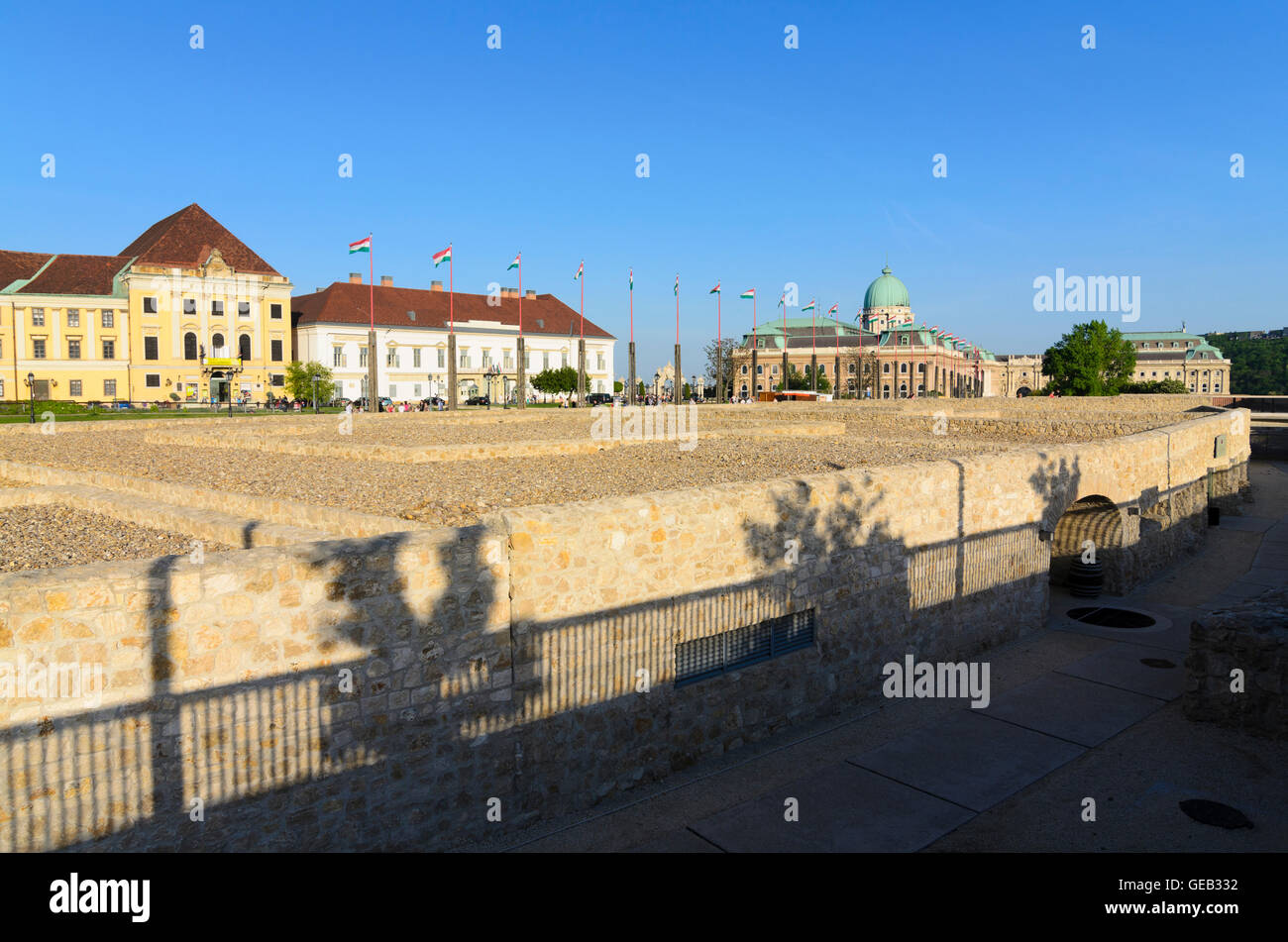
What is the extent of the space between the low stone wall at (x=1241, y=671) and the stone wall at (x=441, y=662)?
10.5 ft

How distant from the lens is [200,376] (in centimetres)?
6253

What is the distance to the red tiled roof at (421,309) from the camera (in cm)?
7238

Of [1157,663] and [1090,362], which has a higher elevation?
[1090,362]

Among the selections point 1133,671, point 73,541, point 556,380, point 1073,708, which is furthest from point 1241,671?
point 556,380

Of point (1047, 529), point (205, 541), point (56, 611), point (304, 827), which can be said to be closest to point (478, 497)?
point (205, 541)

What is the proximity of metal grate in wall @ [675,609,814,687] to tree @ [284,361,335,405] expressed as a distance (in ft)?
181

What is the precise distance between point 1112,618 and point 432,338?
228 ft

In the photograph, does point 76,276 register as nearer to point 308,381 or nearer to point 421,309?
point 308,381

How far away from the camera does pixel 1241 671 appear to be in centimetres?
926

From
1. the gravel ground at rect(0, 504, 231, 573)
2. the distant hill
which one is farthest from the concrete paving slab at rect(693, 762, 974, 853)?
the distant hill

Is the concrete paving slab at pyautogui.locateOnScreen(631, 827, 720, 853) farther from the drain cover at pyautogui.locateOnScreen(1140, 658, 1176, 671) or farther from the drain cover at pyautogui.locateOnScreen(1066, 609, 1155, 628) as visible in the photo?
the drain cover at pyautogui.locateOnScreen(1066, 609, 1155, 628)

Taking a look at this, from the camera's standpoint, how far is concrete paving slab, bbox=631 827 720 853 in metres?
6.99

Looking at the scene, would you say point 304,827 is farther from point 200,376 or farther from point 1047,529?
point 200,376
